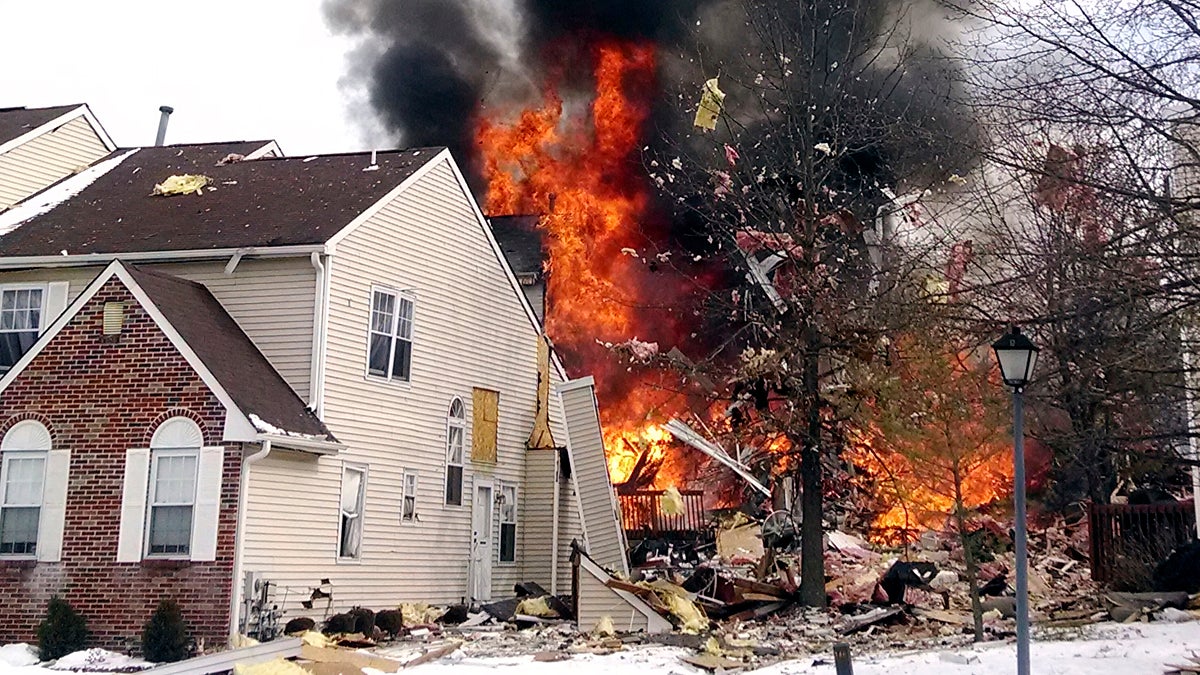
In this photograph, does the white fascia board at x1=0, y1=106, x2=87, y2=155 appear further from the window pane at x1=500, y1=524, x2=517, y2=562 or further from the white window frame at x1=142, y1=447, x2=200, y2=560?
the window pane at x1=500, y1=524, x2=517, y2=562

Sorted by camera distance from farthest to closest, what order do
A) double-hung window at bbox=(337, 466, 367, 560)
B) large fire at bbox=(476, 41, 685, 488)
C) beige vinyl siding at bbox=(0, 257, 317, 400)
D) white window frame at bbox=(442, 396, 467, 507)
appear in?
1. large fire at bbox=(476, 41, 685, 488)
2. white window frame at bbox=(442, 396, 467, 507)
3. double-hung window at bbox=(337, 466, 367, 560)
4. beige vinyl siding at bbox=(0, 257, 317, 400)

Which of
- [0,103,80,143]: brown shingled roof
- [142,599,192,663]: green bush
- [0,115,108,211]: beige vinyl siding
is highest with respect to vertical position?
[0,103,80,143]: brown shingled roof

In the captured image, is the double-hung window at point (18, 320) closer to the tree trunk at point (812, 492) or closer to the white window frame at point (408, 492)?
the white window frame at point (408, 492)

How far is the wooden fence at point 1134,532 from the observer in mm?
17906

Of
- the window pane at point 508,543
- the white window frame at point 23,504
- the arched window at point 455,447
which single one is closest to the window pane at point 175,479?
the white window frame at point 23,504

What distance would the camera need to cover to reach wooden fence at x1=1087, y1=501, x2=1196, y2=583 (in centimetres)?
1791

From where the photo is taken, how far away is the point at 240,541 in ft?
53.5

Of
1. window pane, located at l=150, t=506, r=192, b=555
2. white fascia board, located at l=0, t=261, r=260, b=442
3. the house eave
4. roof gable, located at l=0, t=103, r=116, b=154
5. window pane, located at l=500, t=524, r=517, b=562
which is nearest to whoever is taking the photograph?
white fascia board, located at l=0, t=261, r=260, b=442

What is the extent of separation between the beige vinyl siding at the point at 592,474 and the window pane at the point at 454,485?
221 cm

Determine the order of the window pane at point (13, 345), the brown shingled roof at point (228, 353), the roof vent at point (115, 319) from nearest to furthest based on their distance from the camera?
the brown shingled roof at point (228, 353) < the roof vent at point (115, 319) < the window pane at point (13, 345)

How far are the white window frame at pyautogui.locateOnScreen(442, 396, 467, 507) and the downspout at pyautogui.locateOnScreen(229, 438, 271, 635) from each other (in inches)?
209

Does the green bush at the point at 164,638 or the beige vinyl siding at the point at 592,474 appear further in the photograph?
the beige vinyl siding at the point at 592,474

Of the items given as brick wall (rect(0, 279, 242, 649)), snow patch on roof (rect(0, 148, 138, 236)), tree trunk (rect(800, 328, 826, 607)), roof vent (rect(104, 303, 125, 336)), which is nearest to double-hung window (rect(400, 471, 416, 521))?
brick wall (rect(0, 279, 242, 649))

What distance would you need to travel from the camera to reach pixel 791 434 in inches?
744
